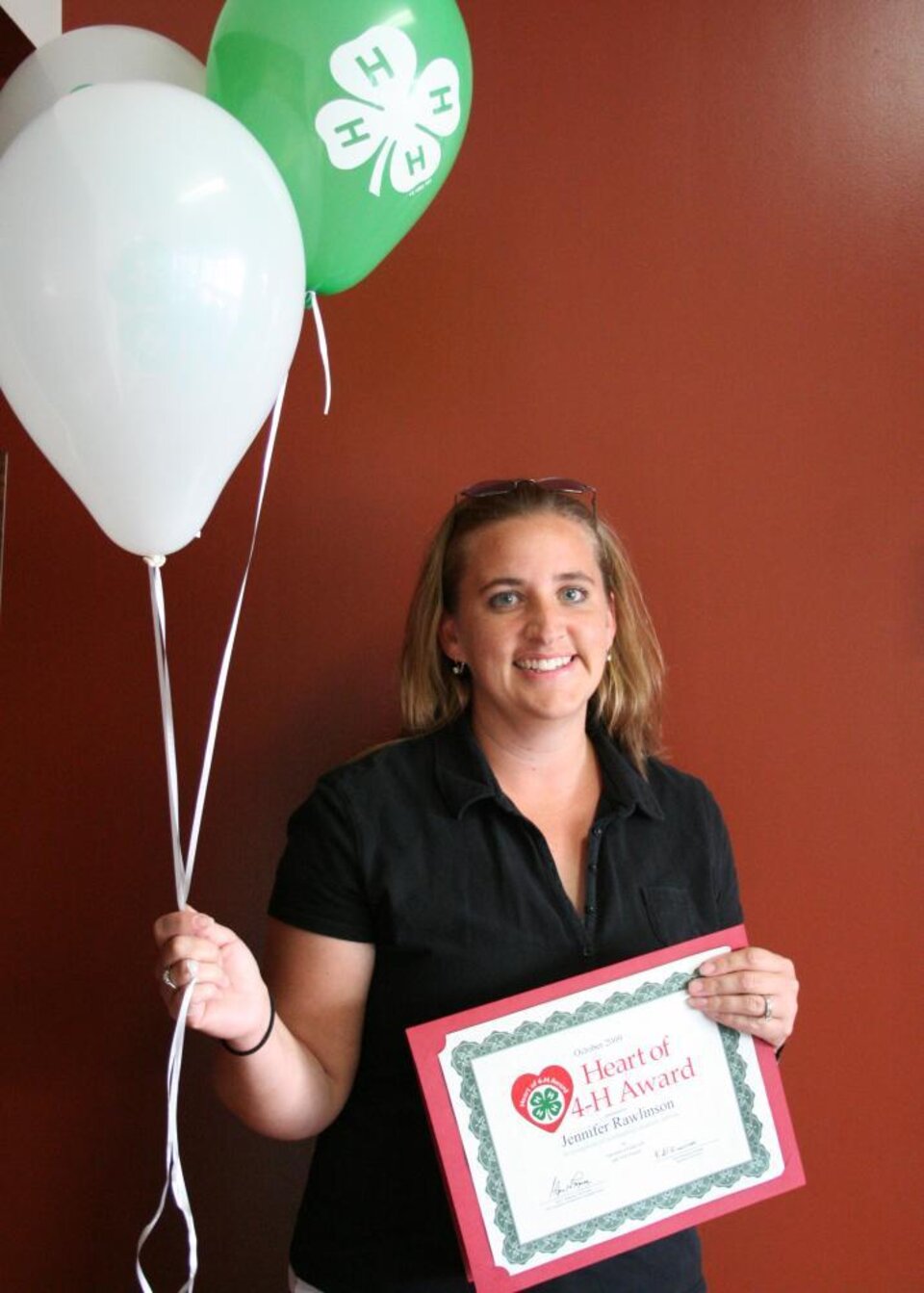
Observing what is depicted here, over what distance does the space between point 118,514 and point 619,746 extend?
2.64 feet

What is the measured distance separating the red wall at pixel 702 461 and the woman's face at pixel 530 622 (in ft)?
0.98

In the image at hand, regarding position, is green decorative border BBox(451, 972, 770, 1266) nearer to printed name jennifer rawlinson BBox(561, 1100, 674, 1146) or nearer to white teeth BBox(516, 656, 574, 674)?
printed name jennifer rawlinson BBox(561, 1100, 674, 1146)

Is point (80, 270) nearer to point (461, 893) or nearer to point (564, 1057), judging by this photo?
point (461, 893)

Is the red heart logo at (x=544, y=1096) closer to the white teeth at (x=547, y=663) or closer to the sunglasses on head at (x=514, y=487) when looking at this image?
the white teeth at (x=547, y=663)

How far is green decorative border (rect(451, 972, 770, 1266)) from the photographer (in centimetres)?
124

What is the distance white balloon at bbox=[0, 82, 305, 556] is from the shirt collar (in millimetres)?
535

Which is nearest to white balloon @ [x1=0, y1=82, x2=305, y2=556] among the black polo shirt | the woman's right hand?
the woman's right hand

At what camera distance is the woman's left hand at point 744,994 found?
132cm

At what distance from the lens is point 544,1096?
1.26m

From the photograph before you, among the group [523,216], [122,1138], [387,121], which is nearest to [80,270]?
[387,121]

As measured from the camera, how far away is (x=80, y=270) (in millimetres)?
965

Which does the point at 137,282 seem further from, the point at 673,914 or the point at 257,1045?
the point at 673,914
